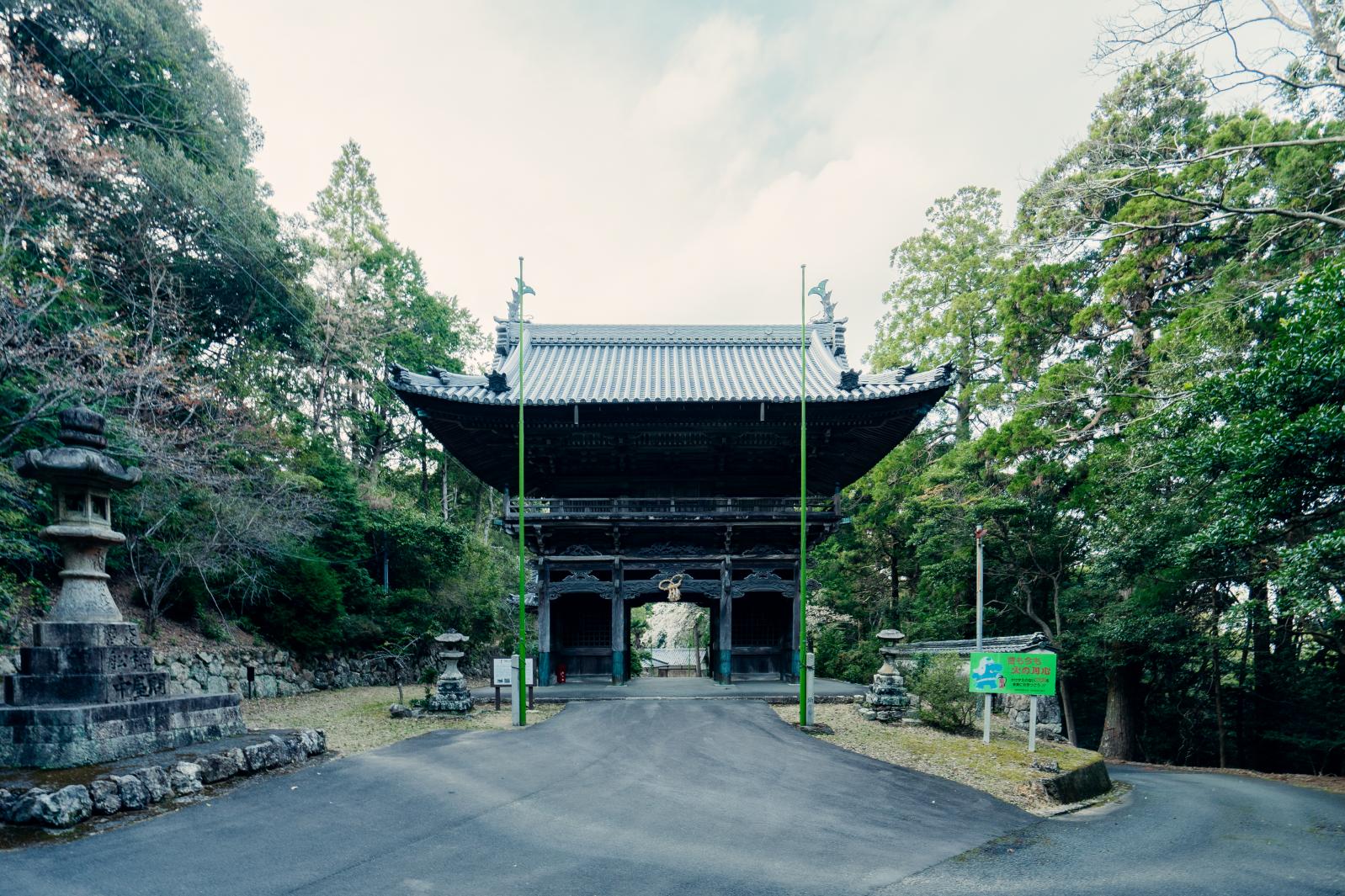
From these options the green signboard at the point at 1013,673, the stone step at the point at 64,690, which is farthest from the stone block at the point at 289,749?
the green signboard at the point at 1013,673

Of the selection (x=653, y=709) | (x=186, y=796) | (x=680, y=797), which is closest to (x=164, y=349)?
(x=186, y=796)

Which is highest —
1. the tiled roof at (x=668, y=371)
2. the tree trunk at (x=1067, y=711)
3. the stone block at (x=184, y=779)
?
the tiled roof at (x=668, y=371)

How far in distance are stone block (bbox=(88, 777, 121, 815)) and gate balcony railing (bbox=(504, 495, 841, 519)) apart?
25.8 feet

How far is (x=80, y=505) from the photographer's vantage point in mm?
6570

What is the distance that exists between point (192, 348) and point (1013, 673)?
64.8ft

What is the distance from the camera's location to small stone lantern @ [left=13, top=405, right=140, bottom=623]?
6246 mm

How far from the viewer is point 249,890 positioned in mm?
3949

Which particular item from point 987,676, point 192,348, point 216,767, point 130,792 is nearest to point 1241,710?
point 987,676

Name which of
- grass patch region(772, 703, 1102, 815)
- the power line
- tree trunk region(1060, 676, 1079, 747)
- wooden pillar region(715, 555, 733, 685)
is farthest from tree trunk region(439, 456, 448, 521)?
tree trunk region(1060, 676, 1079, 747)

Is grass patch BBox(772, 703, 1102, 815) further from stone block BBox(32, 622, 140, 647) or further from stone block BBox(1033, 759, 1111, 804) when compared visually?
stone block BBox(32, 622, 140, 647)

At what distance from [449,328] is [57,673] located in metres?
24.0

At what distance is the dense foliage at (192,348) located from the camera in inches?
384

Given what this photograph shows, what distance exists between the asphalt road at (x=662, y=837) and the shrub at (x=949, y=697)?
2.39 metres

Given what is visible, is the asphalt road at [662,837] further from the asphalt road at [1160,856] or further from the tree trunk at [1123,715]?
the tree trunk at [1123,715]
